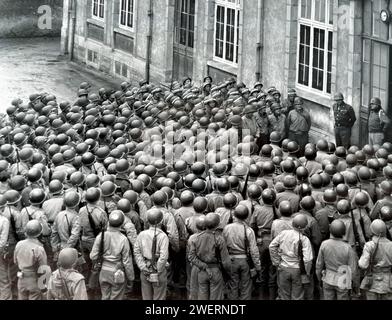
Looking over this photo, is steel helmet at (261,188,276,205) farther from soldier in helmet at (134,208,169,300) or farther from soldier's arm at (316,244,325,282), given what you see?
soldier in helmet at (134,208,169,300)

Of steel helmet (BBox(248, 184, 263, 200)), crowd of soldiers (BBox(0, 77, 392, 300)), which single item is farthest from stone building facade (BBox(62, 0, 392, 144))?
steel helmet (BBox(248, 184, 263, 200))

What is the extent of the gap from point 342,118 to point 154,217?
782 cm

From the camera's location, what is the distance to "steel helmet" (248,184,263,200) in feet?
37.8

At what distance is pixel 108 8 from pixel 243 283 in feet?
65.9

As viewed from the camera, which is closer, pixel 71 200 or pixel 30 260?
pixel 30 260

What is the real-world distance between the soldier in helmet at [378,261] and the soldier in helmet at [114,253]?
122 inches

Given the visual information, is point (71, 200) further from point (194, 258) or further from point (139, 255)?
point (194, 258)

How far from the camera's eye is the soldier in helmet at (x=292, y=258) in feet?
33.9

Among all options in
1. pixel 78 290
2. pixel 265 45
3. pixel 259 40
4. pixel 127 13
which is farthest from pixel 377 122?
pixel 127 13


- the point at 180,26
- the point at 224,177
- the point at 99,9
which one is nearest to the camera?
the point at 224,177

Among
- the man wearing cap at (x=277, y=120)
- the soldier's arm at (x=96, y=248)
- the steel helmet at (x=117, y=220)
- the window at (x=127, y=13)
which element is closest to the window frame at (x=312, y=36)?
the man wearing cap at (x=277, y=120)

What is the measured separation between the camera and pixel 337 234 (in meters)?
10.0

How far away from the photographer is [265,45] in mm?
20500
